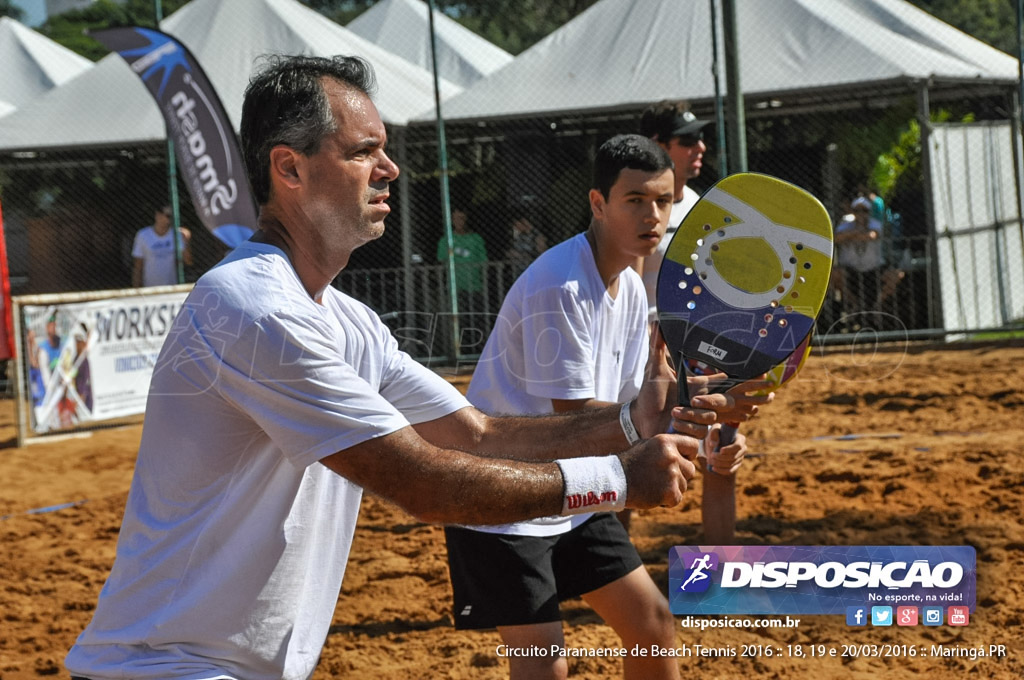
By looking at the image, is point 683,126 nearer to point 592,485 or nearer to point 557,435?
point 557,435

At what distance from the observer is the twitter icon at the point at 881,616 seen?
484 cm

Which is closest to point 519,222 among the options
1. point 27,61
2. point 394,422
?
point 394,422

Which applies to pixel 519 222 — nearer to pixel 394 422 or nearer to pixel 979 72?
pixel 979 72

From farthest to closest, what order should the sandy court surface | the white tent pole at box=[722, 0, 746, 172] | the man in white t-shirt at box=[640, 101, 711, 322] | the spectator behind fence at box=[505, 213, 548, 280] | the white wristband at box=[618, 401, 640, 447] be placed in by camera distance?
the spectator behind fence at box=[505, 213, 548, 280]
the white tent pole at box=[722, 0, 746, 172]
the man in white t-shirt at box=[640, 101, 711, 322]
the sandy court surface
the white wristband at box=[618, 401, 640, 447]

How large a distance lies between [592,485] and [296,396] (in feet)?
2.15

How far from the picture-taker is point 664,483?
239 centimetres

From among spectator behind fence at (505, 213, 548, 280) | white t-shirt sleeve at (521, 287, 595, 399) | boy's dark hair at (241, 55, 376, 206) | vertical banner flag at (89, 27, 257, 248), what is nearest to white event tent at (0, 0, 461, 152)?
spectator behind fence at (505, 213, 548, 280)

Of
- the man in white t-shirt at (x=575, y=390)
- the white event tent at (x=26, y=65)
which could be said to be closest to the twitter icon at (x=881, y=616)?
the man in white t-shirt at (x=575, y=390)

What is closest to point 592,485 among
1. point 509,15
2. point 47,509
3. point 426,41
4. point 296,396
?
point 296,396

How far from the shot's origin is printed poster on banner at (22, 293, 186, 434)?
10.4m

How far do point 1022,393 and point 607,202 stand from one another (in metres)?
6.87

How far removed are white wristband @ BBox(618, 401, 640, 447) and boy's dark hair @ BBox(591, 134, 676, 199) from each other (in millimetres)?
1167

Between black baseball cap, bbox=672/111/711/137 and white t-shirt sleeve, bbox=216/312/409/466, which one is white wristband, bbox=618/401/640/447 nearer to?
white t-shirt sleeve, bbox=216/312/409/466

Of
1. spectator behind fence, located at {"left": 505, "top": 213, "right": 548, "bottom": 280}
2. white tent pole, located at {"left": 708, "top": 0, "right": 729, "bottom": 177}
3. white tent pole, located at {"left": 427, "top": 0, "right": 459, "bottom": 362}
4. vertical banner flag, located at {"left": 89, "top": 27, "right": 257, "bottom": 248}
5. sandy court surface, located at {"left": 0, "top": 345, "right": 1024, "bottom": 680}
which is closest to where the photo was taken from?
sandy court surface, located at {"left": 0, "top": 345, "right": 1024, "bottom": 680}
